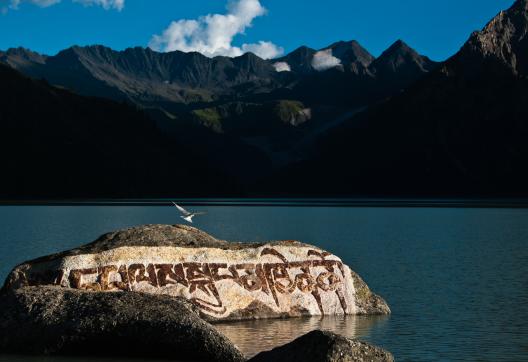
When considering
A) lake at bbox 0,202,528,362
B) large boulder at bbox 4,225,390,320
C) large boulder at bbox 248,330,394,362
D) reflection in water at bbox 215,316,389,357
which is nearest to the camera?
large boulder at bbox 248,330,394,362

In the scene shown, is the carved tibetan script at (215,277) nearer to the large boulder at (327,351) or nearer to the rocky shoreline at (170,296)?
the rocky shoreline at (170,296)

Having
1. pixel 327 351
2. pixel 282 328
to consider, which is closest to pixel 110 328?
pixel 327 351

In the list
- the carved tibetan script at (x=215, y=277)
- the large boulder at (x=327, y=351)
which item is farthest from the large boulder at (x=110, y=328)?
the carved tibetan script at (x=215, y=277)

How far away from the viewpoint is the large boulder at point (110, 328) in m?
18.2

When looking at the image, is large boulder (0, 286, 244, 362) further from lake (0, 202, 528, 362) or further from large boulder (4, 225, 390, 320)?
large boulder (4, 225, 390, 320)

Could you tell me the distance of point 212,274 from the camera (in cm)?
2377

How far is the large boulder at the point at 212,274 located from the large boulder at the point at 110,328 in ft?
9.81

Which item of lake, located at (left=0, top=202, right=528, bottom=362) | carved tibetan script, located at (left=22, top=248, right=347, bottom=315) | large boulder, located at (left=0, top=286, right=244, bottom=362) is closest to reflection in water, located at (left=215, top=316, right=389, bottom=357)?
lake, located at (left=0, top=202, right=528, bottom=362)

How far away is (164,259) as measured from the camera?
23.6m

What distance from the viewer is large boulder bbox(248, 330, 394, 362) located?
15.3 meters

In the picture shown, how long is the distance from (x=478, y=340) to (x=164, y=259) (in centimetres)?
917

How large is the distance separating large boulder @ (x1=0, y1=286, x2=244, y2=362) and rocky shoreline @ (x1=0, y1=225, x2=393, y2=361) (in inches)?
0.9

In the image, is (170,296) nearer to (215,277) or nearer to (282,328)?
(215,277)

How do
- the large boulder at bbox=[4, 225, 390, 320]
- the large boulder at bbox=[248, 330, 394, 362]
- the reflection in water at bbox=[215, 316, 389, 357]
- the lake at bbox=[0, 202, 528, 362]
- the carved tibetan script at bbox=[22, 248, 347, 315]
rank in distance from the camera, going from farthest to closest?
the large boulder at bbox=[4, 225, 390, 320], the carved tibetan script at bbox=[22, 248, 347, 315], the lake at bbox=[0, 202, 528, 362], the reflection in water at bbox=[215, 316, 389, 357], the large boulder at bbox=[248, 330, 394, 362]
